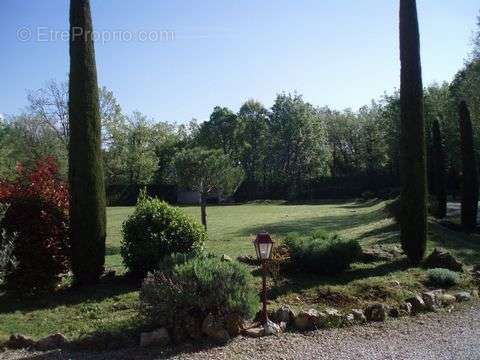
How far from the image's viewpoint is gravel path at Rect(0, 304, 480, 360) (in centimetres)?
519

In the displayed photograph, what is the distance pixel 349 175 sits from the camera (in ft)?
165

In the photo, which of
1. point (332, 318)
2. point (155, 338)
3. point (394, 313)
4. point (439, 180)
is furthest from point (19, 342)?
point (439, 180)

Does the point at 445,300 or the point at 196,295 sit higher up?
the point at 196,295

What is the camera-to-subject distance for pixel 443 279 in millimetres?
8359

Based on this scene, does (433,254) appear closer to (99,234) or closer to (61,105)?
(99,234)

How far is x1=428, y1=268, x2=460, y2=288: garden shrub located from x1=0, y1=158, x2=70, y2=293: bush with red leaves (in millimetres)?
6842

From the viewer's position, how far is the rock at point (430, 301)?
23.3 ft

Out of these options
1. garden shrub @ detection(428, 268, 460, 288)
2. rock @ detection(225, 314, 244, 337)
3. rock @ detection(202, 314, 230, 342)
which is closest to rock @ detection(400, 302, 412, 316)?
garden shrub @ detection(428, 268, 460, 288)

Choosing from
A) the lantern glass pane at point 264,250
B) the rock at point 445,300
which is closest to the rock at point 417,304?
the rock at point 445,300

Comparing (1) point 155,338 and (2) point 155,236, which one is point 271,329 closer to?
(1) point 155,338

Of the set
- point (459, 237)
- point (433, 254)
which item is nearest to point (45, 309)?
point (433, 254)

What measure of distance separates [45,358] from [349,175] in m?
47.4

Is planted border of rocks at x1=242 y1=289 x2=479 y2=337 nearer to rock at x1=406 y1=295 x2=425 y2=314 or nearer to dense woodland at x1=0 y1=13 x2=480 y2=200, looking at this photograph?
rock at x1=406 y1=295 x2=425 y2=314

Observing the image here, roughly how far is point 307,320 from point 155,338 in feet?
6.79
